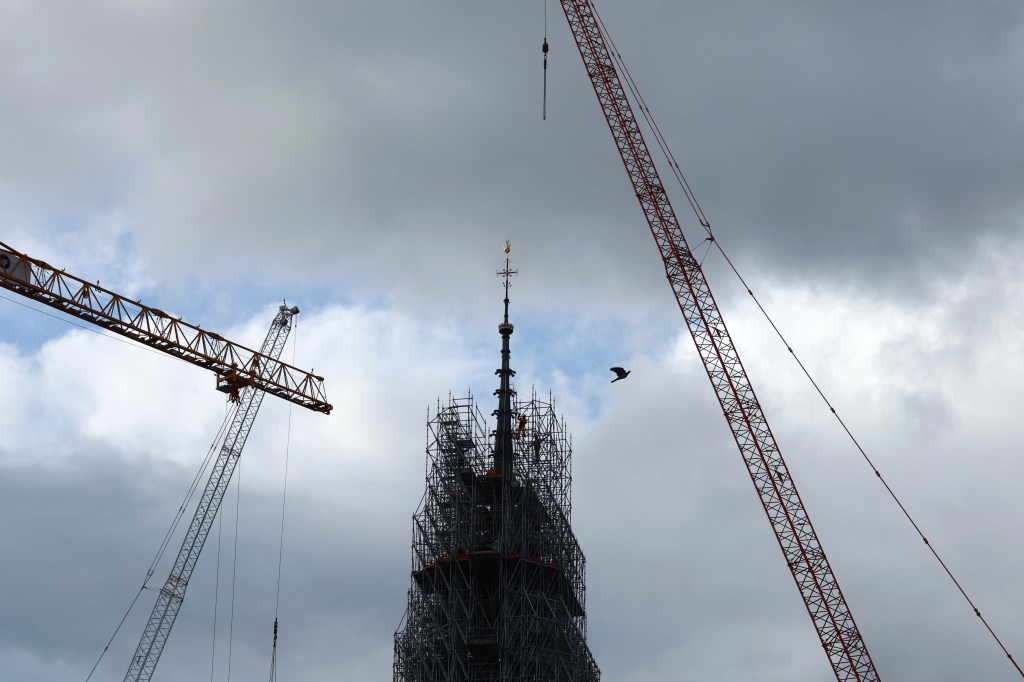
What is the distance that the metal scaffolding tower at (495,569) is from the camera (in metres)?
126

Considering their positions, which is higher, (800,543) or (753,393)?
(753,393)

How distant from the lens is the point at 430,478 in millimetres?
135625

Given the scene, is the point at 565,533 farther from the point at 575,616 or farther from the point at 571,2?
the point at 571,2

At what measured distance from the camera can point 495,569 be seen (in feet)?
427

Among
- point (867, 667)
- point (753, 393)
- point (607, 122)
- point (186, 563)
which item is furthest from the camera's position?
point (186, 563)

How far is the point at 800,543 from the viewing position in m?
118

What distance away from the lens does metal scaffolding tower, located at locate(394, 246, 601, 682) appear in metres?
126

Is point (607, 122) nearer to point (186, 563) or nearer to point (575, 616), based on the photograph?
point (575, 616)

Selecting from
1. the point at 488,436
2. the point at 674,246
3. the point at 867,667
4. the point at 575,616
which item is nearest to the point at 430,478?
the point at 488,436

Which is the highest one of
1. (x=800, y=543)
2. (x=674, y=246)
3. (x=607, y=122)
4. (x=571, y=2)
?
(x=571, y=2)

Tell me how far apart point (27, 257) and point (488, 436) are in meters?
54.8

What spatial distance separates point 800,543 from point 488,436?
38571 mm

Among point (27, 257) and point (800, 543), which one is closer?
point (27, 257)

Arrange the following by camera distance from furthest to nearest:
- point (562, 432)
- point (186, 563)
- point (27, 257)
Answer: point (186, 563), point (562, 432), point (27, 257)
